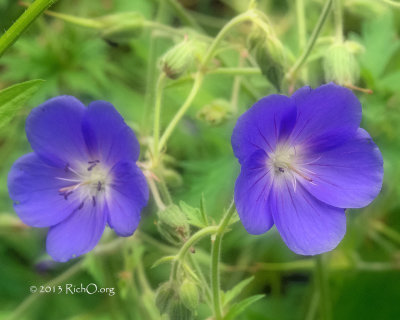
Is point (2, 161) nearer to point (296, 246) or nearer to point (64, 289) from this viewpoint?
point (64, 289)

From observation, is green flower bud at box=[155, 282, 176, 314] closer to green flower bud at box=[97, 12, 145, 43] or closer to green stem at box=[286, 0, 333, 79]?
green stem at box=[286, 0, 333, 79]

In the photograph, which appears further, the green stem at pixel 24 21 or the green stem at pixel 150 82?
the green stem at pixel 150 82

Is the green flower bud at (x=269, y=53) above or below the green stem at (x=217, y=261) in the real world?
above

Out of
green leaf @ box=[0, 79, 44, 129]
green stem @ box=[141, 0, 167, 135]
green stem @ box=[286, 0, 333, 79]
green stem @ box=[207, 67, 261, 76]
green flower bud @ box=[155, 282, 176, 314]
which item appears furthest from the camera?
green stem @ box=[141, 0, 167, 135]

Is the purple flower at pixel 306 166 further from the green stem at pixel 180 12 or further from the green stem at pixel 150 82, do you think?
the green stem at pixel 180 12

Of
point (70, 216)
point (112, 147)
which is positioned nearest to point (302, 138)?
point (112, 147)

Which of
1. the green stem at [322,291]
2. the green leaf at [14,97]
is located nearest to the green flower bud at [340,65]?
the green stem at [322,291]

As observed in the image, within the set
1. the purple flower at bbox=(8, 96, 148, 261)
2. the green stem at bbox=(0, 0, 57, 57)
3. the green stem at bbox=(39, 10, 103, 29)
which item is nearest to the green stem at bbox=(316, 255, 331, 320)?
the purple flower at bbox=(8, 96, 148, 261)
